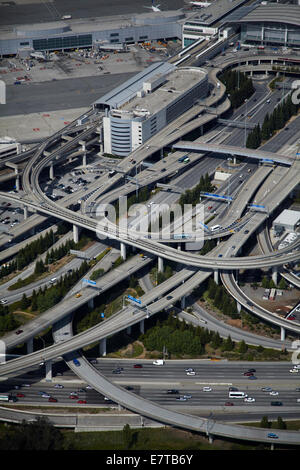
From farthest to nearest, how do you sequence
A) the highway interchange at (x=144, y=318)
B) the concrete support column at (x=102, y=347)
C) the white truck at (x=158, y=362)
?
the concrete support column at (x=102, y=347)
the white truck at (x=158, y=362)
the highway interchange at (x=144, y=318)

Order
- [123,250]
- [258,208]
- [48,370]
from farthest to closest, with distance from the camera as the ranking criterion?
[258,208], [123,250], [48,370]

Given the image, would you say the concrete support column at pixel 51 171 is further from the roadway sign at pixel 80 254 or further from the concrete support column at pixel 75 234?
the roadway sign at pixel 80 254

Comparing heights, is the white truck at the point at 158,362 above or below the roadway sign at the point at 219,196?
below

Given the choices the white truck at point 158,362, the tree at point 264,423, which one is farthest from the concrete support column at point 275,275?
the tree at point 264,423

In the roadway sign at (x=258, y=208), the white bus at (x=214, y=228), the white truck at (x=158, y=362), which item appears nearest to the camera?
the white truck at (x=158, y=362)

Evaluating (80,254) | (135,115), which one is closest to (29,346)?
(80,254)

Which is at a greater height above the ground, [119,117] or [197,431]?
[119,117]

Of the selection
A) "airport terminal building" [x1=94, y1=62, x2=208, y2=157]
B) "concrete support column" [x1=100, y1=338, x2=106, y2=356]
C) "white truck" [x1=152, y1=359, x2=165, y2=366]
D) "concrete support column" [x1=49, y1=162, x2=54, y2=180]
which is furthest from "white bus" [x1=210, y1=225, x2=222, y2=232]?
"concrete support column" [x1=49, y1=162, x2=54, y2=180]

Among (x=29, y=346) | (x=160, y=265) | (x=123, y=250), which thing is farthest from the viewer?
(x=123, y=250)

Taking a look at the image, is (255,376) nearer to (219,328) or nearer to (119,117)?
(219,328)

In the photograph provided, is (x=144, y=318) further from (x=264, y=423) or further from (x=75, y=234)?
(x=75, y=234)
